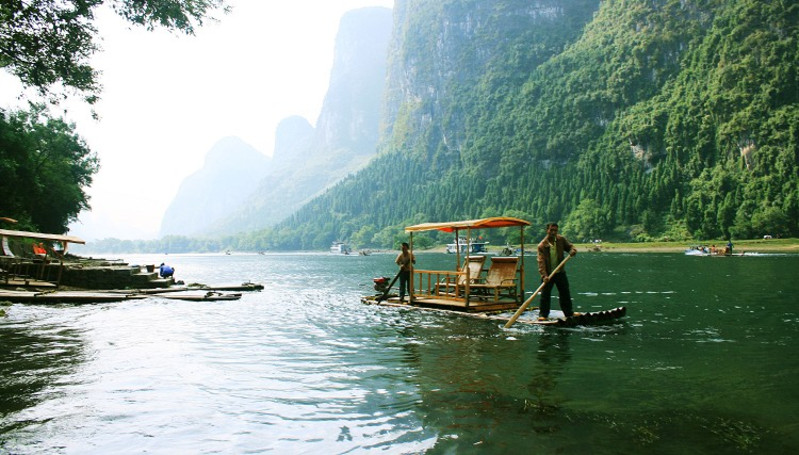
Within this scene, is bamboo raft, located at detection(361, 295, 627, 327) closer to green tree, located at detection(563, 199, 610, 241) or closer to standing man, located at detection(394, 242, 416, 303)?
standing man, located at detection(394, 242, 416, 303)

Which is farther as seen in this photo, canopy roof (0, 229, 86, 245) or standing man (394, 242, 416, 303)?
standing man (394, 242, 416, 303)

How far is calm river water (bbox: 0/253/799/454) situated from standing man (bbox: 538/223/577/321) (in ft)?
2.81

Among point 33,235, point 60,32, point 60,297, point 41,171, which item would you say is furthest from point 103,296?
point 41,171

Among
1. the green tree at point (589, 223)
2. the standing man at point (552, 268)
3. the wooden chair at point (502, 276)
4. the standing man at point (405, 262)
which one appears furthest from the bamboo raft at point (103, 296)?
the green tree at point (589, 223)

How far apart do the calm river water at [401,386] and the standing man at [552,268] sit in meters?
0.86

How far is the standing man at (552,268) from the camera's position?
54.4 ft

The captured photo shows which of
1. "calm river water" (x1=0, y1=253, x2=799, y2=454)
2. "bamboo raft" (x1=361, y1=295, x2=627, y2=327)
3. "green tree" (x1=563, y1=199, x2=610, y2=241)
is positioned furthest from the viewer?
"green tree" (x1=563, y1=199, x2=610, y2=241)

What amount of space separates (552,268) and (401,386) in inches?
347

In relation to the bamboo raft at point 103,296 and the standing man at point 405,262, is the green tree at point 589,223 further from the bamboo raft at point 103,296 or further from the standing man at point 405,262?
the standing man at point 405,262

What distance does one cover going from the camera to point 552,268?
17.2m

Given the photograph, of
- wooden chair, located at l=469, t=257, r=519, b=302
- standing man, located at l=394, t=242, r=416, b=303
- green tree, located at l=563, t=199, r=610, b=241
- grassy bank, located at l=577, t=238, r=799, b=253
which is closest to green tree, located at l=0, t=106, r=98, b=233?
standing man, located at l=394, t=242, r=416, b=303

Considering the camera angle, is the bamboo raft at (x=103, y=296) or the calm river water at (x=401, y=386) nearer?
the calm river water at (x=401, y=386)

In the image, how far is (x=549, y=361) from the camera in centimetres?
1225

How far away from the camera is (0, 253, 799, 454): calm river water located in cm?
725
